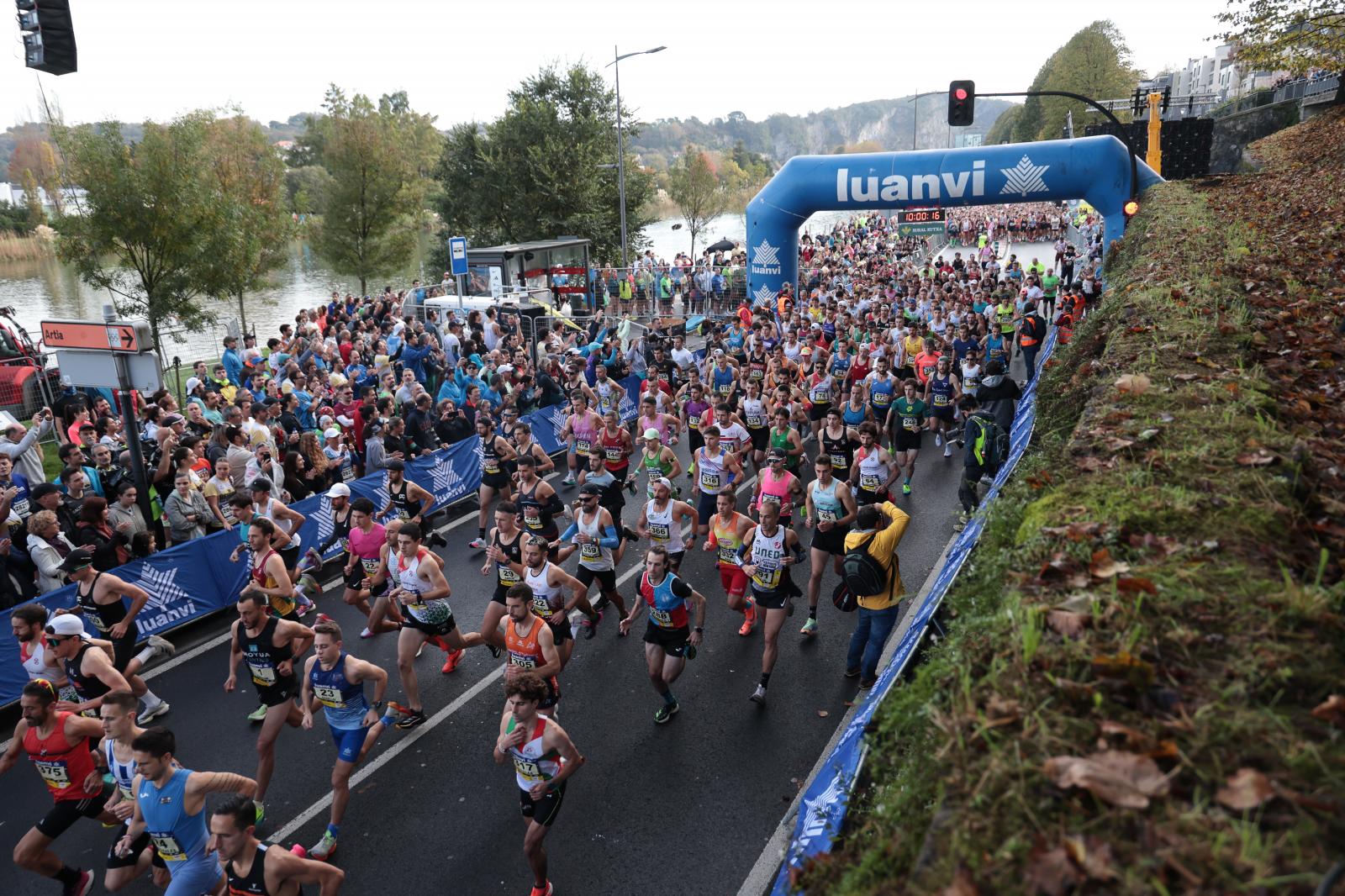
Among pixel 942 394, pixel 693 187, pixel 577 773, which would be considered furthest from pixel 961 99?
pixel 693 187

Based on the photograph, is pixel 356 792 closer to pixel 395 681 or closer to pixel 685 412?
pixel 395 681

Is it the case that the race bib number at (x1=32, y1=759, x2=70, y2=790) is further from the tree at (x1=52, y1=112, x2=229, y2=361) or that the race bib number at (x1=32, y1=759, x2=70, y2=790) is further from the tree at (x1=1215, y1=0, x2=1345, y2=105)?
the tree at (x1=1215, y1=0, x2=1345, y2=105)

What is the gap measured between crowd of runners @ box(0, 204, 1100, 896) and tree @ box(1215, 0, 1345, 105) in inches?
411

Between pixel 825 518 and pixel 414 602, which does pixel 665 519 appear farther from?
pixel 414 602

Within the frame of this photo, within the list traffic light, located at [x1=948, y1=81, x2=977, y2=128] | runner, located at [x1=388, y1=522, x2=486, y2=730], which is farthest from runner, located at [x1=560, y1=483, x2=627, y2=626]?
traffic light, located at [x1=948, y1=81, x2=977, y2=128]

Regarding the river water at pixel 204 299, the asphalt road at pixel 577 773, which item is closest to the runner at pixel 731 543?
the asphalt road at pixel 577 773

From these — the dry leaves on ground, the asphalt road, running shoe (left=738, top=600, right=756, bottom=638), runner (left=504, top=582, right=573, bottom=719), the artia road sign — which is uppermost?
the artia road sign

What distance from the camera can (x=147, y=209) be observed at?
→ 17.8m

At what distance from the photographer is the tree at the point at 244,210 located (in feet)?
63.5

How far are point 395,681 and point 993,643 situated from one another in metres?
6.38

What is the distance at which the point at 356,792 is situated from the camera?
21.2ft

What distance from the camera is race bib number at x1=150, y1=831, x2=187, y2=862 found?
476 centimetres

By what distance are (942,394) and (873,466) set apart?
4295mm

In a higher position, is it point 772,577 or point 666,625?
point 772,577
